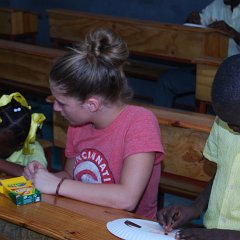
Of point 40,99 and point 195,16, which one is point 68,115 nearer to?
point 195,16

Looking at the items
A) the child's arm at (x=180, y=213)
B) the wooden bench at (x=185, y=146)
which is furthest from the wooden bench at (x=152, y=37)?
the child's arm at (x=180, y=213)

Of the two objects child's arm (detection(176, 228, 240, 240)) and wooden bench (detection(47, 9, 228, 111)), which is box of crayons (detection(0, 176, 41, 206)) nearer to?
child's arm (detection(176, 228, 240, 240))

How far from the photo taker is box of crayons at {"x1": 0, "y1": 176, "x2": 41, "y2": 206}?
1937 millimetres

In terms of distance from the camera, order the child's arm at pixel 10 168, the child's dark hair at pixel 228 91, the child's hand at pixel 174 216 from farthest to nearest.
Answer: the child's arm at pixel 10 168 < the child's hand at pixel 174 216 < the child's dark hair at pixel 228 91

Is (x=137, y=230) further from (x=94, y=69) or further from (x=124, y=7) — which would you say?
(x=124, y=7)

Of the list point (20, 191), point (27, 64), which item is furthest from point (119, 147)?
point (27, 64)

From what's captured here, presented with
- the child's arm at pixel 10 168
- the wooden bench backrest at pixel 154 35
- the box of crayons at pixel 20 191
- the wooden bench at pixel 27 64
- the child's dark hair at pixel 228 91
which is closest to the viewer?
the child's dark hair at pixel 228 91

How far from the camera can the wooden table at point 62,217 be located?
1.71m

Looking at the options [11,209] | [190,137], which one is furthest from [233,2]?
[11,209]

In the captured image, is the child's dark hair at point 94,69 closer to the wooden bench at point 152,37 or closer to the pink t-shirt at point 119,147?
the pink t-shirt at point 119,147

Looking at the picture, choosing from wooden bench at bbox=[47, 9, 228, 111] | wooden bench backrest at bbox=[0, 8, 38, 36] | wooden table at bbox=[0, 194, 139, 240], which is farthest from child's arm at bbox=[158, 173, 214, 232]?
wooden bench backrest at bbox=[0, 8, 38, 36]

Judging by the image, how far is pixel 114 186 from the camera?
87.7 inches

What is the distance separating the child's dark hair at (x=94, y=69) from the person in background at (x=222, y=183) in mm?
482

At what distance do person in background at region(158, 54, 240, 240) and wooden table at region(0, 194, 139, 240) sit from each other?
0.19 m
